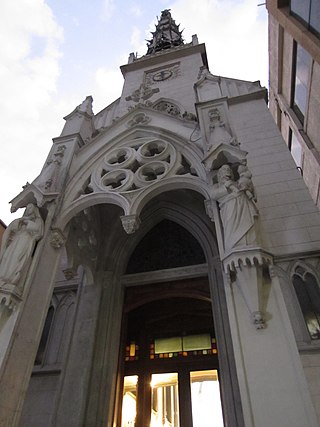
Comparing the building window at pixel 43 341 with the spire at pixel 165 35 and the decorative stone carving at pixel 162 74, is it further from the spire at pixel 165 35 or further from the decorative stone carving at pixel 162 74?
the spire at pixel 165 35

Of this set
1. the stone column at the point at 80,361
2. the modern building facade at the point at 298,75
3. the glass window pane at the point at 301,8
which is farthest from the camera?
A: the modern building facade at the point at 298,75

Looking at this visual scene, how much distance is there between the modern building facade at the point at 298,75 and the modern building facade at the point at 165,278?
3.65 feet

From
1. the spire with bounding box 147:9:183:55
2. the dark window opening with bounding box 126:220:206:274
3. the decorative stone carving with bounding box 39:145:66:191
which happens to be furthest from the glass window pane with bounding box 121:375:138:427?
the spire with bounding box 147:9:183:55

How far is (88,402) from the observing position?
206 inches

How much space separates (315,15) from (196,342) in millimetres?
6869

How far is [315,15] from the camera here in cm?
565

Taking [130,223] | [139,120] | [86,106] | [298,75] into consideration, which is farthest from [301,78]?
[130,223]

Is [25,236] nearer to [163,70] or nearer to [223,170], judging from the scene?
[223,170]

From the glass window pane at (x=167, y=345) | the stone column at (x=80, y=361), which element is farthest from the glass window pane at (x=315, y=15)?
the glass window pane at (x=167, y=345)

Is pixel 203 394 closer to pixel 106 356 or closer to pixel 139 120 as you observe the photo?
pixel 106 356

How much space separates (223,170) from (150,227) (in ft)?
11.2

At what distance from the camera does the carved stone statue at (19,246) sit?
164 inches

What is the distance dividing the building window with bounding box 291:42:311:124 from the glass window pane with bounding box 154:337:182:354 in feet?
22.1

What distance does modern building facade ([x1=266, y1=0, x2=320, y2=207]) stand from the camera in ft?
20.3
